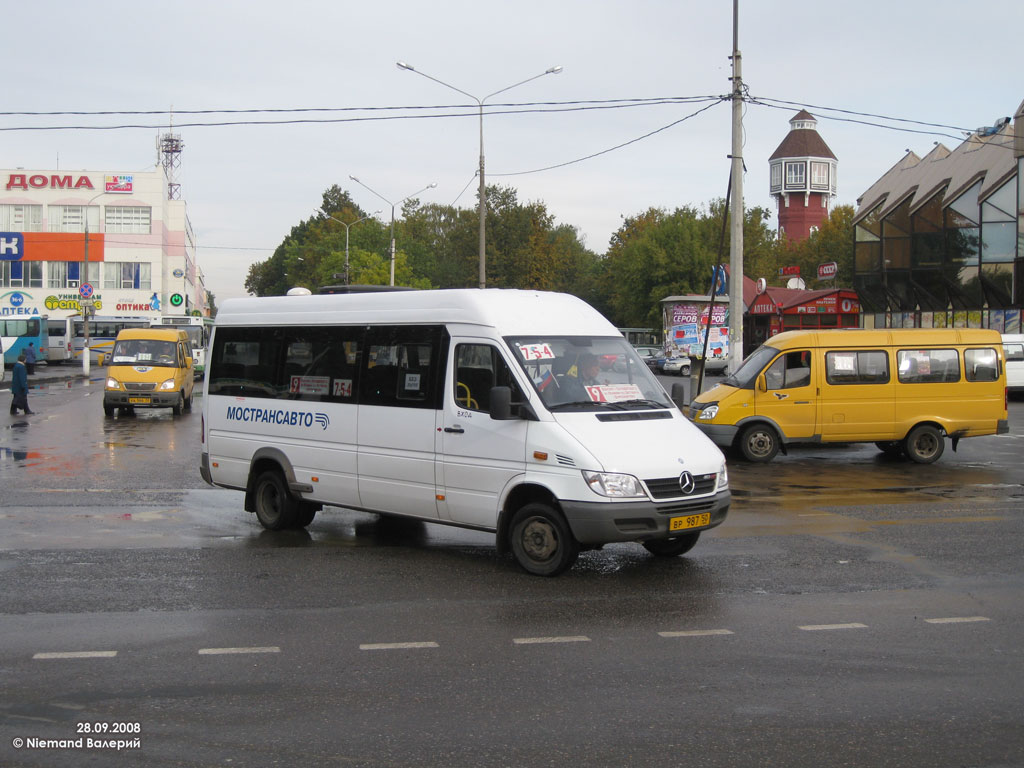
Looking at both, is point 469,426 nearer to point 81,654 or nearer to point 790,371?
point 81,654

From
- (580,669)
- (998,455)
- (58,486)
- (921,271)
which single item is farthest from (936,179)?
(580,669)

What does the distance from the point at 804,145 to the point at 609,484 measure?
127 metres

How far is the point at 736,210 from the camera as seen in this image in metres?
21.6

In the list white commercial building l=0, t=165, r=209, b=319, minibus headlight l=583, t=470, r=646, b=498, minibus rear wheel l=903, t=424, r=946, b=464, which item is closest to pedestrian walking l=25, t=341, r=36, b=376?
white commercial building l=0, t=165, r=209, b=319

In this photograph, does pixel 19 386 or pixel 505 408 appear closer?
pixel 505 408

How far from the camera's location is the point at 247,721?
16.6 ft

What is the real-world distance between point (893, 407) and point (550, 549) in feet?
34.3

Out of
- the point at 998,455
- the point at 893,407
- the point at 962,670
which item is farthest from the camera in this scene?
A: the point at 998,455

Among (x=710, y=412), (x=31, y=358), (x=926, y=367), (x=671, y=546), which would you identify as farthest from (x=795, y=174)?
(x=671, y=546)

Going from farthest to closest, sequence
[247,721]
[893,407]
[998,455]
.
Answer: [998,455]
[893,407]
[247,721]

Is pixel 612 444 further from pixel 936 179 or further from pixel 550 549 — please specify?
pixel 936 179

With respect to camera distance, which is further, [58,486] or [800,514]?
[58,486]

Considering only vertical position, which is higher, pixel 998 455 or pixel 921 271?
pixel 921 271

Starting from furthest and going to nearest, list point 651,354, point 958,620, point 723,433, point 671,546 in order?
point 651,354 → point 723,433 → point 671,546 → point 958,620
